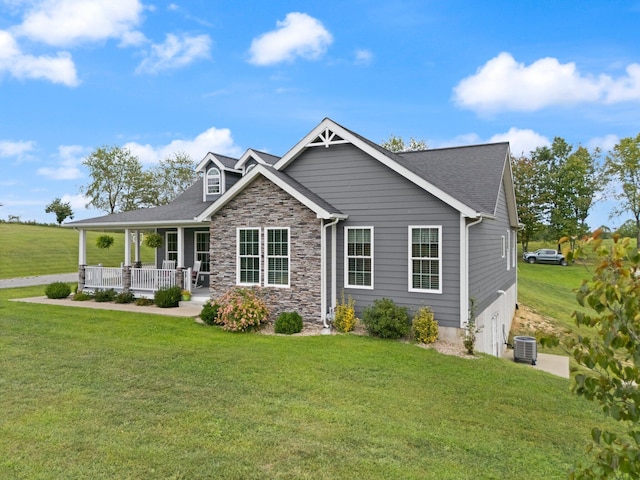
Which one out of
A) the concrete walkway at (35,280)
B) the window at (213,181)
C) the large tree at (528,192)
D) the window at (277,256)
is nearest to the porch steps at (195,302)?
the window at (277,256)

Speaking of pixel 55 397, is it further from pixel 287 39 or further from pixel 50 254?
pixel 50 254

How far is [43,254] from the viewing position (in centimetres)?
3625

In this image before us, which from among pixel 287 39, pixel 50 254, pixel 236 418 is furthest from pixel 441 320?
pixel 50 254

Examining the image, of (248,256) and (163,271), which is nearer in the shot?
(248,256)

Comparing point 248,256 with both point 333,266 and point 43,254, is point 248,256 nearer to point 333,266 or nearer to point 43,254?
point 333,266

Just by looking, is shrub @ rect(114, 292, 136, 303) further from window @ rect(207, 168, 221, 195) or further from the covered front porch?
window @ rect(207, 168, 221, 195)

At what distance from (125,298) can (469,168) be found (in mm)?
13728

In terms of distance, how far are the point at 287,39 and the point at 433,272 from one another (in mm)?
12562

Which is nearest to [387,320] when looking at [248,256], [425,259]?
[425,259]

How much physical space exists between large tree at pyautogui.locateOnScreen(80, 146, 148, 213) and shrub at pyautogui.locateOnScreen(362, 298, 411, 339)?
151 feet

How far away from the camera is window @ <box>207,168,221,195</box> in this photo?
1761cm

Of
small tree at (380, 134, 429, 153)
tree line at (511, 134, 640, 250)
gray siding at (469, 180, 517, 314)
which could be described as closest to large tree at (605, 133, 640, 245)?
tree line at (511, 134, 640, 250)

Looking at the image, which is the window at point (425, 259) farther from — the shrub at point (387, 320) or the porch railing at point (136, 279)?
the porch railing at point (136, 279)

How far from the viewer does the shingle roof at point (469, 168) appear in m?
12.4
